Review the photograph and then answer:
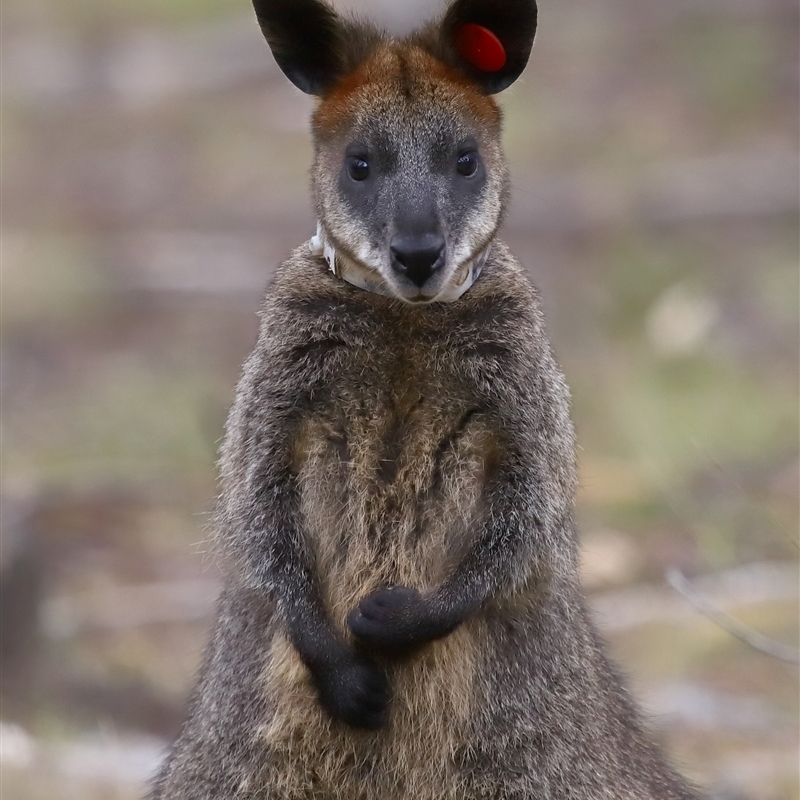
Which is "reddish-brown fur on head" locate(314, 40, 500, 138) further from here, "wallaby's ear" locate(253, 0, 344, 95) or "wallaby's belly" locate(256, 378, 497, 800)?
"wallaby's belly" locate(256, 378, 497, 800)

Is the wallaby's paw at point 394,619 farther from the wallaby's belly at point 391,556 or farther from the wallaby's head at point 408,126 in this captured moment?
the wallaby's head at point 408,126

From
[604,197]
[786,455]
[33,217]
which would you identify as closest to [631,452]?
[786,455]

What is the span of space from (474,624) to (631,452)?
6.23 m

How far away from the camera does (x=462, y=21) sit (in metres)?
5.52

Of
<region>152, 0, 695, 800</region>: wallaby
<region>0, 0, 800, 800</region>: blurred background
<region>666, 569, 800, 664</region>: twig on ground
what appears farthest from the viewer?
<region>0, 0, 800, 800</region>: blurred background

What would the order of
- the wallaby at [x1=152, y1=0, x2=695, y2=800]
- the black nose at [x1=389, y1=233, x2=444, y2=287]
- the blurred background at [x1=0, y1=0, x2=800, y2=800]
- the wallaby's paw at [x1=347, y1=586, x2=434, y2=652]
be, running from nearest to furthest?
1. the black nose at [x1=389, y1=233, x2=444, y2=287]
2. the wallaby's paw at [x1=347, y1=586, x2=434, y2=652]
3. the wallaby at [x1=152, y1=0, x2=695, y2=800]
4. the blurred background at [x1=0, y1=0, x2=800, y2=800]

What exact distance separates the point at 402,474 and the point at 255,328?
8.60 m

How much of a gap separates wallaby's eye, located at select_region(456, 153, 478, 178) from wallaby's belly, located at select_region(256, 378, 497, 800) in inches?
31.1

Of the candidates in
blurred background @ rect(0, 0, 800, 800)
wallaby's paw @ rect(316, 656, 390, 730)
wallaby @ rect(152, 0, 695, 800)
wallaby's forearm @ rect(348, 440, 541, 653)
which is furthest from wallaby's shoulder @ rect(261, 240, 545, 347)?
blurred background @ rect(0, 0, 800, 800)

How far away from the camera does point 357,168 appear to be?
5488 millimetres

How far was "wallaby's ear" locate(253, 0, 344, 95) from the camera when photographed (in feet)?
17.9

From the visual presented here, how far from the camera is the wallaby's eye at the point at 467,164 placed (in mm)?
5488

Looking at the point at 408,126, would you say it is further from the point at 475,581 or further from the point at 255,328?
the point at 255,328

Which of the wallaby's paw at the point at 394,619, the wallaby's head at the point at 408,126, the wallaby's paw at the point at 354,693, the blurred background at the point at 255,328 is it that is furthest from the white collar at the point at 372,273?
the blurred background at the point at 255,328
